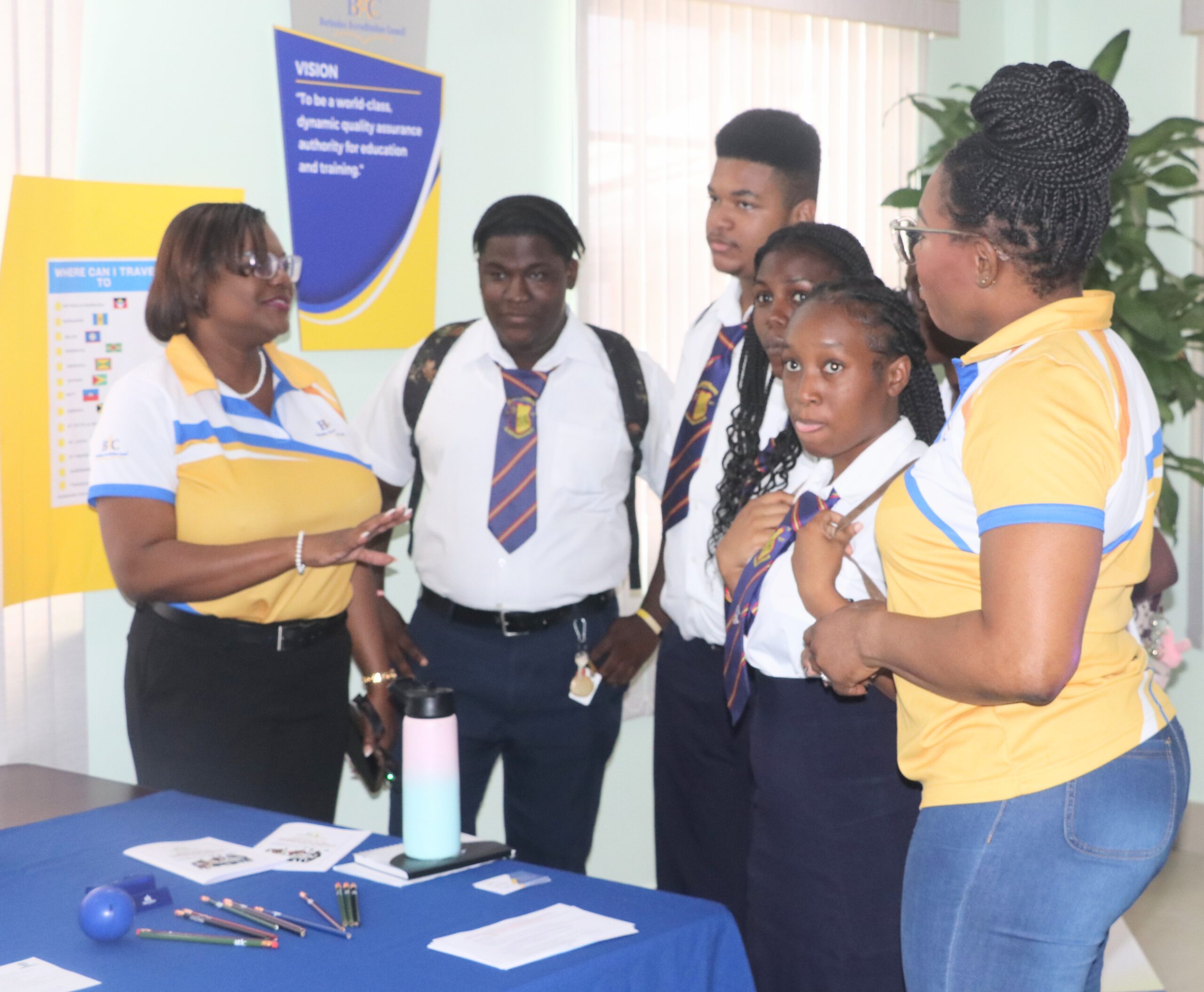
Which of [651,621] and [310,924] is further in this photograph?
[651,621]

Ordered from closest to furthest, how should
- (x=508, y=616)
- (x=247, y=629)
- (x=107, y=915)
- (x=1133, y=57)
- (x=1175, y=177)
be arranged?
1. (x=107, y=915)
2. (x=247, y=629)
3. (x=508, y=616)
4. (x=1175, y=177)
5. (x=1133, y=57)

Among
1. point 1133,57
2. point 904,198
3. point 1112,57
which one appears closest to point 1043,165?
point 904,198

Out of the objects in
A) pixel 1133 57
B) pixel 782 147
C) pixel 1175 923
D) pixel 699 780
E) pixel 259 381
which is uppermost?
pixel 1133 57

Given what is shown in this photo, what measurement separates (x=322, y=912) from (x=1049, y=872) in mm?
867

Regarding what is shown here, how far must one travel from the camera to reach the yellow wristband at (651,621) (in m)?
2.95

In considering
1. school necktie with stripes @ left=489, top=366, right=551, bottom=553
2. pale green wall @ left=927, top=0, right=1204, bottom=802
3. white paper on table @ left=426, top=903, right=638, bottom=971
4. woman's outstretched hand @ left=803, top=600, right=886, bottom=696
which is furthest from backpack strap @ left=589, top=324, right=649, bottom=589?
pale green wall @ left=927, top=0, right=1204, bottom=802

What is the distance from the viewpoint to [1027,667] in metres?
1.31

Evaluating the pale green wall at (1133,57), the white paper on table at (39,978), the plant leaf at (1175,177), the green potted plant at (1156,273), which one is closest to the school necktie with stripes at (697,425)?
the white paper on table at (39,978)

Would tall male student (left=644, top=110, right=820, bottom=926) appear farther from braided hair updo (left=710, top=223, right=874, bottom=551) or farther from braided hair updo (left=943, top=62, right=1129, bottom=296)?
braided hair updo (left=943, top=62, right=1129, bottom=296)

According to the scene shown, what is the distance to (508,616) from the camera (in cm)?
287

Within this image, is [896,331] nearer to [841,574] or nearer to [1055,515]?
[841,574]

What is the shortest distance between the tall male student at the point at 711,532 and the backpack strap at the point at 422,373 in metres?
0.59

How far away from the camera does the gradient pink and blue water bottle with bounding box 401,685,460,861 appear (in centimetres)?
181

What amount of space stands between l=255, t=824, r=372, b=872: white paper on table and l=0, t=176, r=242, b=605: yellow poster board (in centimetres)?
132
